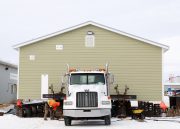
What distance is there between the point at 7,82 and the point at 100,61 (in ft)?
63.8

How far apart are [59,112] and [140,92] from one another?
221 inches

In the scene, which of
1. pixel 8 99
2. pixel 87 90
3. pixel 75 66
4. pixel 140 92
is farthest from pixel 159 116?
pixel 8 99

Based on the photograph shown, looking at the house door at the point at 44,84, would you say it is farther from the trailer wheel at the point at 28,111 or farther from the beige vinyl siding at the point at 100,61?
the trailer wheel at the point at 28,111

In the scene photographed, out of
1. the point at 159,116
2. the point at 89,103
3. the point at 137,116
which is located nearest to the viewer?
the point at 89,103

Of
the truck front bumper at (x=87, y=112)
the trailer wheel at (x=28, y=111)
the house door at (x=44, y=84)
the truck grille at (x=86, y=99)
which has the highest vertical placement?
the house door at (x=44, y=84)

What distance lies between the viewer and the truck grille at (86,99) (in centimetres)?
2170

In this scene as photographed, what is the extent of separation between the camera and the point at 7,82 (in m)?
47.0

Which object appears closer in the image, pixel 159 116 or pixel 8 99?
pixel 159 116

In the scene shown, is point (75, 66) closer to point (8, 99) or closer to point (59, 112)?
point (59, 112)

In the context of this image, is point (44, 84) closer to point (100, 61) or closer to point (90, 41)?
point (100, 61)

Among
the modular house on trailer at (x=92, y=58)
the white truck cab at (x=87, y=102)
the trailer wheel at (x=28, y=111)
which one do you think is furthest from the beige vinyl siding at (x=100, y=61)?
the white truck cab at (x=87, y=102)

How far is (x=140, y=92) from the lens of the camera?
96.5 feet

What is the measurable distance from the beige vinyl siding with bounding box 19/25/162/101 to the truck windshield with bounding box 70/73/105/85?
622 cm

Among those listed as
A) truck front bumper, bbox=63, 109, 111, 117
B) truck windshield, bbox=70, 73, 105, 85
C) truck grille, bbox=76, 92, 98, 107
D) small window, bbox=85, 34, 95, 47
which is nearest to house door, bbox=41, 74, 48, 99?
small window, bbox=85, 34, 95, 47
